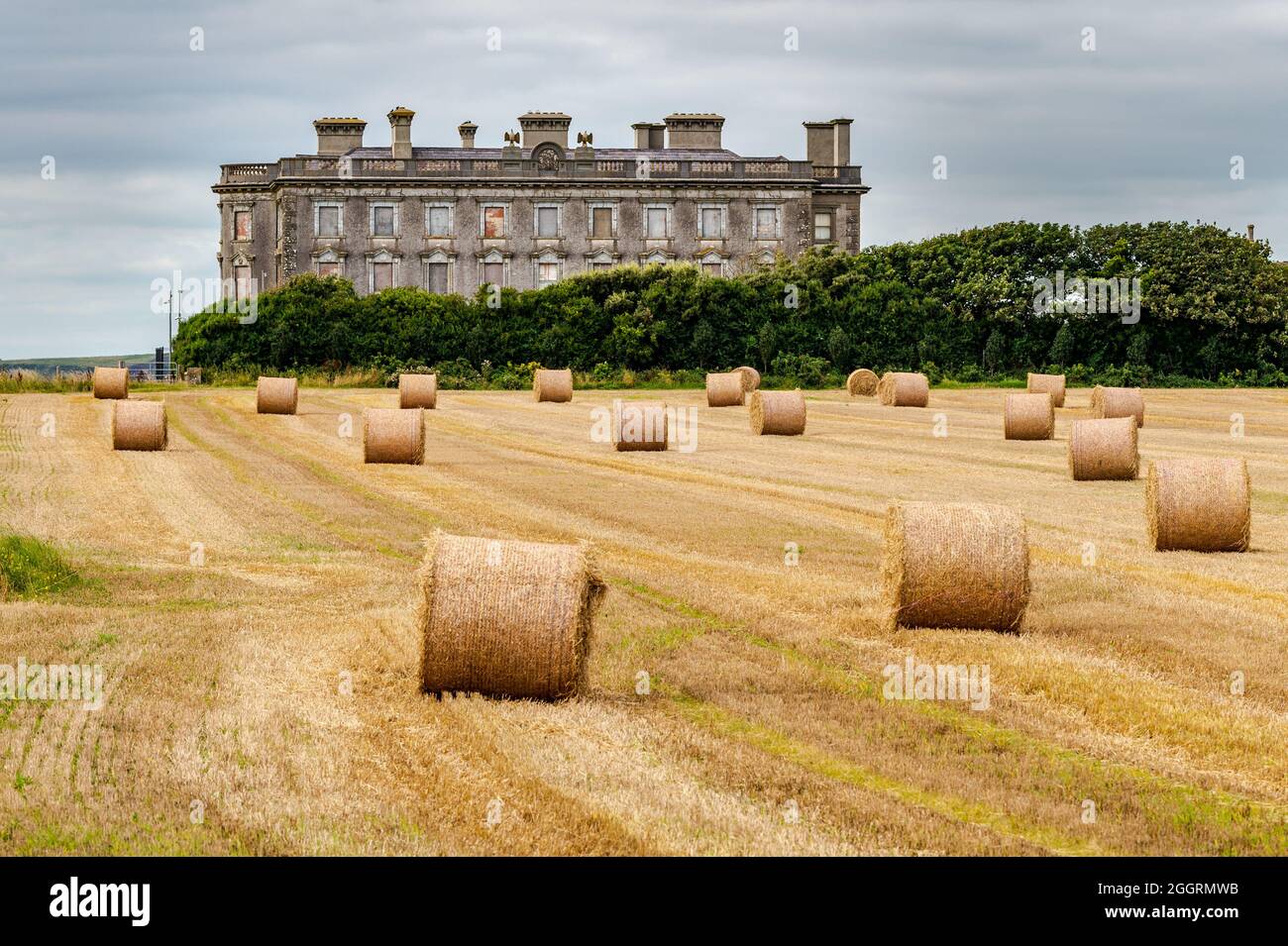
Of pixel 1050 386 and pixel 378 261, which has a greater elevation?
pixel 378 261

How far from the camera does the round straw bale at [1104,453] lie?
2716 cm

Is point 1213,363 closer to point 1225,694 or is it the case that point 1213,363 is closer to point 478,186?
point 478,186

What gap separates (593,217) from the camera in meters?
94.1

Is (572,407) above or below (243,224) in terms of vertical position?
below

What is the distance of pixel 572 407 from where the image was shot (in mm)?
48625

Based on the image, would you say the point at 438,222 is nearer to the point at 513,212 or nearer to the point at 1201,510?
the point at 513,212

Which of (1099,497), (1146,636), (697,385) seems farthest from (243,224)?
(1146,636)

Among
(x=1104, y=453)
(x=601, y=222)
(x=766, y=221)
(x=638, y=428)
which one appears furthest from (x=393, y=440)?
(x=766, y=221)

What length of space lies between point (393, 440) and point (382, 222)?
64066 mm

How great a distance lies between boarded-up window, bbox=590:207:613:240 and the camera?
308 feet

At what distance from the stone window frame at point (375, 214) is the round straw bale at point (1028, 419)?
199ft
